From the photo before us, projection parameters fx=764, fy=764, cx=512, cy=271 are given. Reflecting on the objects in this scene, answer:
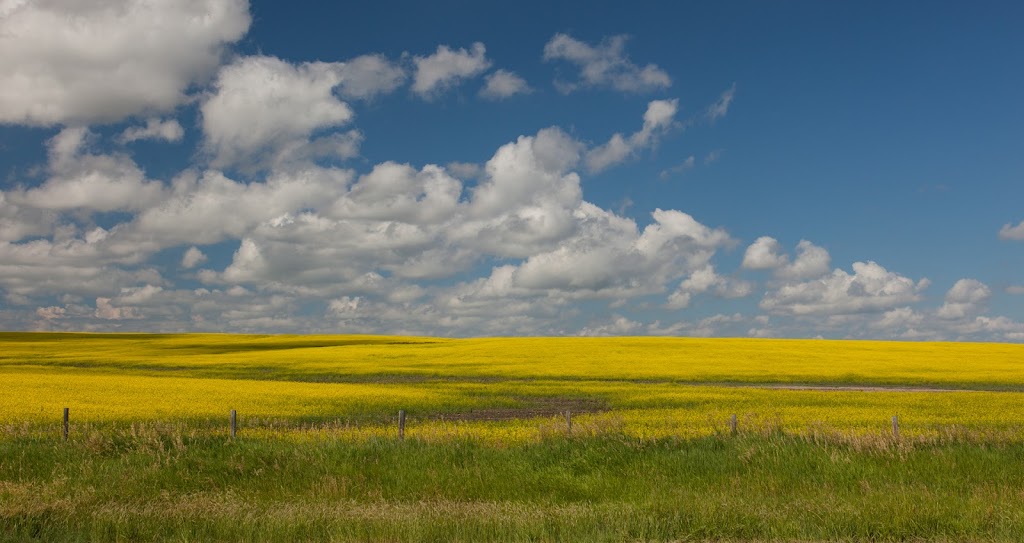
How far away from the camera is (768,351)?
68312mm

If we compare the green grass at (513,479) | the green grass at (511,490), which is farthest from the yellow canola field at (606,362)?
the green grass at (511,490)

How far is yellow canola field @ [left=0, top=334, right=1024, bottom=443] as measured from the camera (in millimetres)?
26141

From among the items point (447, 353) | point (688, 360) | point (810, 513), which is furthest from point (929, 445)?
point (447, 353)

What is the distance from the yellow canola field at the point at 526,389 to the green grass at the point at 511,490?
2.14 meters

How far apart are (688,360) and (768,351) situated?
13416mm

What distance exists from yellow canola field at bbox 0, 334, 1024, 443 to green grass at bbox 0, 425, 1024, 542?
2.14 metres

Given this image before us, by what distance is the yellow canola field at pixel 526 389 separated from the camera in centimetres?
2614

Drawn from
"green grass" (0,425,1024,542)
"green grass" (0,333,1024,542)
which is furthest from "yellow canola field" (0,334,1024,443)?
"green grass" (0,425,1024,542)

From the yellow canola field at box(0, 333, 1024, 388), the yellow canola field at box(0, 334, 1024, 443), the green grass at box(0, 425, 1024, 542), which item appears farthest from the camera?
the yellow canola field at box(0, 333, 1024, 388)

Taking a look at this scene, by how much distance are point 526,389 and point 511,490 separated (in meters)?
28.2

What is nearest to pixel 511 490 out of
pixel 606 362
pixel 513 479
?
pixel 513 479

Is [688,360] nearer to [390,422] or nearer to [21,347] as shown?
[390,422]

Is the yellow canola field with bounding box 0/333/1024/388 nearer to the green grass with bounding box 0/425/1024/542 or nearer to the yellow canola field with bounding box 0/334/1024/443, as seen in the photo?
the yellow canola field with bounding box 0/334/1024/443

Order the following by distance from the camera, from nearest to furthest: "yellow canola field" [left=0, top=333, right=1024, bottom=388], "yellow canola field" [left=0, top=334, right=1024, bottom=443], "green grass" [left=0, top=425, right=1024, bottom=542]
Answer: "green grass" [left=0, top=425, right=1024, bottom=542] < "yellow canola field" [left=0, top=334, right=1024, bottom=443] < "yellow canola field" [left=0, top=333, right=1024, bottom=388]
